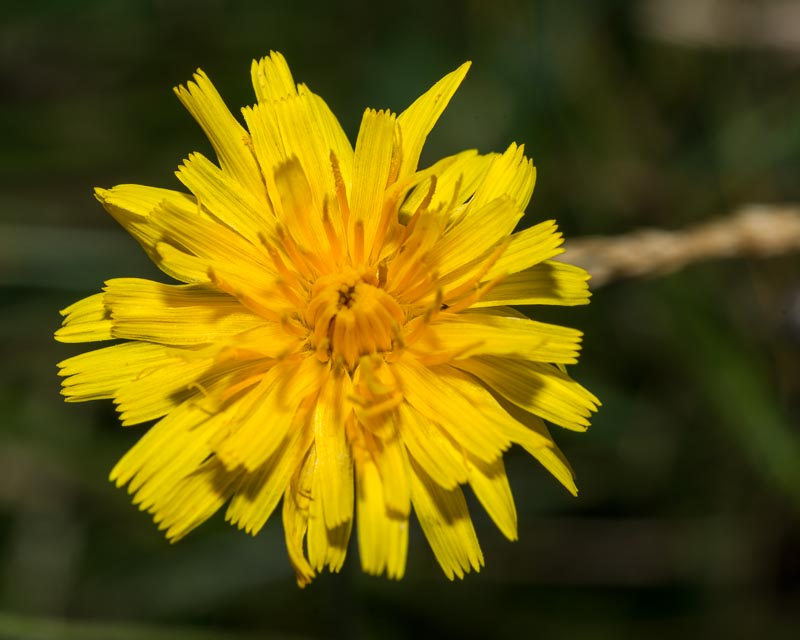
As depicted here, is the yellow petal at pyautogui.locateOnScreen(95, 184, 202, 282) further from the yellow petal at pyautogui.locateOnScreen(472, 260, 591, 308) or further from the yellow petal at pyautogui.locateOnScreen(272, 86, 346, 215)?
the yellow petal at pyautogui.locateOnScreen(472, 260, 591, 308)

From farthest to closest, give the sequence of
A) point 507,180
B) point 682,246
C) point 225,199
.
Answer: point 682,246, point 507,180, point 225,199

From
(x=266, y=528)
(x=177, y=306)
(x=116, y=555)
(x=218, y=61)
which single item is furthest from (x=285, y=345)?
(x=218, y=61)

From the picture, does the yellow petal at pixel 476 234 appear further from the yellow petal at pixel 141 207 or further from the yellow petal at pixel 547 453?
the yellow petal at pixel 141 207

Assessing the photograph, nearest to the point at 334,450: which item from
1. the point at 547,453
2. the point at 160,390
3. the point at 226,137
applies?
the point at 160,390

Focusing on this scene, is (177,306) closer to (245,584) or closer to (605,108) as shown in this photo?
(245,584)


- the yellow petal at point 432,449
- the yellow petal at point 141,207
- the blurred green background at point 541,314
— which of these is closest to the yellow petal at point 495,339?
the yellow petal at point 432,449

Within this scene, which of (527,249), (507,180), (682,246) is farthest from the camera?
(682,246)

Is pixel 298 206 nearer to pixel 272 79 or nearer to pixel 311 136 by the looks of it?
pixel 311 136

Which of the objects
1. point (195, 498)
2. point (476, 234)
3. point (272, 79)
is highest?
point (272, 79)
